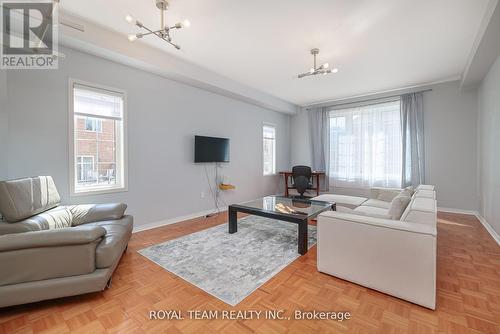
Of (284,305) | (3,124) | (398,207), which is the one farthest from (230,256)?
(3,124)

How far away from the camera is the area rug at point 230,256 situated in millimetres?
1987

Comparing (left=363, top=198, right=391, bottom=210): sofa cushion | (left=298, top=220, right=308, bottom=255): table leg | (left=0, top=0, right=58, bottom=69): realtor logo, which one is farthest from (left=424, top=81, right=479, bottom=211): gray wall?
(left=0, top=0, right=58, bottom=69): realtor logo

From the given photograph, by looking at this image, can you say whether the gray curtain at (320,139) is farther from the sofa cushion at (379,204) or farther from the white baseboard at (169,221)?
the white baseboard at (169,221)

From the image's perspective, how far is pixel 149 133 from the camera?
3.53 metres

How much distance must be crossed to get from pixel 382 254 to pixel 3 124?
3.84 m

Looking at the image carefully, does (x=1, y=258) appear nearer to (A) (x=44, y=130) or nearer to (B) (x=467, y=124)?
(A) (x=44, y=130)

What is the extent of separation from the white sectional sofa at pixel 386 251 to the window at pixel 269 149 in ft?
13.2

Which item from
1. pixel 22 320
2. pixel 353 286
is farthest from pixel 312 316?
pixel 22 320

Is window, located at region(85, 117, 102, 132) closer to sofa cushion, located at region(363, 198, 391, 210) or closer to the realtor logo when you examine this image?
the realtor logo

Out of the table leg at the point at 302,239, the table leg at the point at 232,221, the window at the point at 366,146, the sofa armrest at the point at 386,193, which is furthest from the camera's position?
the window at the point at 366,146

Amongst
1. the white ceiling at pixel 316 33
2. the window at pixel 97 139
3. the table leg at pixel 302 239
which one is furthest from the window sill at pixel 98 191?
the table leg at pixel 302 239

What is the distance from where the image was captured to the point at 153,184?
3602 millimetres

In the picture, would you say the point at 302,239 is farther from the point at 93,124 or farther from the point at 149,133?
the point at 93,124

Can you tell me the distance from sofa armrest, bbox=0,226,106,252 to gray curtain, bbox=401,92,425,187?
18.2 ft
